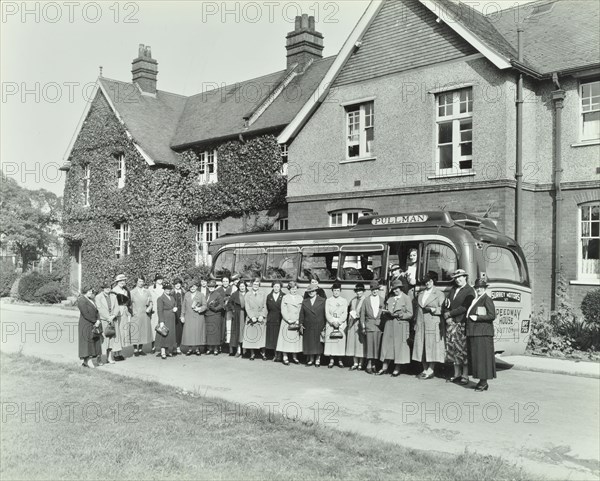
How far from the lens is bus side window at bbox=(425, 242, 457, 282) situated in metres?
12.1

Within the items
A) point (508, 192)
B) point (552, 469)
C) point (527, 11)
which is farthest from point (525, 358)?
point (527, 11)

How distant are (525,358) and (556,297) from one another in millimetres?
3862

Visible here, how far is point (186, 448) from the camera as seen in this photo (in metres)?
6.85

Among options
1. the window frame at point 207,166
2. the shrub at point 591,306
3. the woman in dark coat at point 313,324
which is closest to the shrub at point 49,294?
the window frame at point 207,166

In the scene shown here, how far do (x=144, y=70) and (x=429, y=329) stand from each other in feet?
87.6

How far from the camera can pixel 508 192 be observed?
16672mm

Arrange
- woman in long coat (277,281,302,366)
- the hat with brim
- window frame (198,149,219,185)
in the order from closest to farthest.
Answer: the hat with brim
woman in long coat (277,281,302,366)
window frame (198,149,219,185)

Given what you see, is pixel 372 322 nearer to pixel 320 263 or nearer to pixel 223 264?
pixel 320 263

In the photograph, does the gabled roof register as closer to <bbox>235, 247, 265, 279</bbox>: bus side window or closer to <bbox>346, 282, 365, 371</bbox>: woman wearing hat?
<bbox>235, 247, 265, 279</bbox>: bus side window

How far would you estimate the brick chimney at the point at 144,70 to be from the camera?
110 ft

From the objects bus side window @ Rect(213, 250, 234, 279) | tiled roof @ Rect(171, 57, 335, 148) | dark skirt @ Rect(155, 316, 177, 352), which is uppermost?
tiled roof @ Rect(171, 57, 335, 148)

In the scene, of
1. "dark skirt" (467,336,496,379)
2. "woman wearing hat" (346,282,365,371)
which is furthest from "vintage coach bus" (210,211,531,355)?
"dark skirt" (467,336,496,379)

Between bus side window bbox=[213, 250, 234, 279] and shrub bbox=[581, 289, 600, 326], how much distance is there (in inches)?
345

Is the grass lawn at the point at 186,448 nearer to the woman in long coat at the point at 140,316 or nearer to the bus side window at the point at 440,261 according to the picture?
the woman in long coat at the point at 140,316
